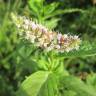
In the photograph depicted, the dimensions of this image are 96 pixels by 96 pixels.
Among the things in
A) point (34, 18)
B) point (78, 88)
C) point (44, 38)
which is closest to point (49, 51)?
point (44, 38)

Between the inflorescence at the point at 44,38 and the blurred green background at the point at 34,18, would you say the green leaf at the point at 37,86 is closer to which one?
the inflorescence at the point at 44,38

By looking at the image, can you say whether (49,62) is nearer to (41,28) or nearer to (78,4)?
(41,28)

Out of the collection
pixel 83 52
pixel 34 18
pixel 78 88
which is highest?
pixel 34 18

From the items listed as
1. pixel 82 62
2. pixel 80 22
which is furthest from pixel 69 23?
pixel 82 62

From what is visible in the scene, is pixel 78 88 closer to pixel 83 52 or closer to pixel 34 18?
pixel 83 52

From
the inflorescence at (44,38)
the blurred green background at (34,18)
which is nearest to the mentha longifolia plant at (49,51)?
the inflorescence at (44,38)

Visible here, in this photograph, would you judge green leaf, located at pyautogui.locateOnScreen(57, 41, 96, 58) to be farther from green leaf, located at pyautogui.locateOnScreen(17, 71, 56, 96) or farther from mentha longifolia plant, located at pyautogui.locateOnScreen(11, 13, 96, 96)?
green leaf, located at pyautogui.locateOnScreen(17, 71, 56, 96)
